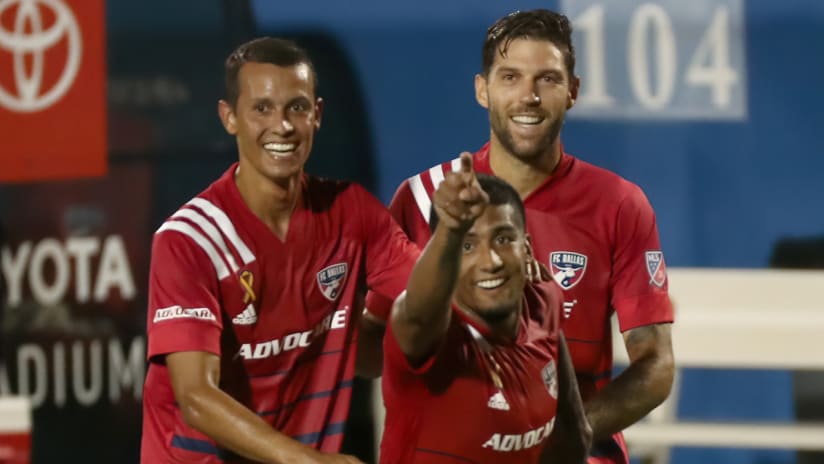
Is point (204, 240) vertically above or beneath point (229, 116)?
beneath

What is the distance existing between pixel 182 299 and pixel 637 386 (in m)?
0.96

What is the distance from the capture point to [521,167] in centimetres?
352

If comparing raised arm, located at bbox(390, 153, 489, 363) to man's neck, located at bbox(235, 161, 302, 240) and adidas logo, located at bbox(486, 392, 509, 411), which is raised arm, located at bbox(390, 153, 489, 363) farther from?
man's neck, located at bbox(235, 161, 302, 240)

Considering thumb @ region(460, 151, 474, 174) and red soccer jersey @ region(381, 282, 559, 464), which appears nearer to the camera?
thumb @ region(460, 151, 474, 174)

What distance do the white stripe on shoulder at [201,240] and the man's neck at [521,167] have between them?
62cm

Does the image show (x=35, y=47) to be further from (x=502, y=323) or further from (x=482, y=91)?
(x=502, y=323)

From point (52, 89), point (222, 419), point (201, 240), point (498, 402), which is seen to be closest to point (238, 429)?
point (222, 419)

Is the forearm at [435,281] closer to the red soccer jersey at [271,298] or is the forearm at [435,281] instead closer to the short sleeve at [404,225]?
the red soccer jersey at [271,298]

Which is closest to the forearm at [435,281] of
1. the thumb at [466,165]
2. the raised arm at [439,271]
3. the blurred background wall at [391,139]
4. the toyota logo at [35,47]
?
the raised arm at [439,271]

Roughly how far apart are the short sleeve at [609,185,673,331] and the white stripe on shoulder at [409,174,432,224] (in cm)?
41

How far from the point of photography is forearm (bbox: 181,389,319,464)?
122 inches

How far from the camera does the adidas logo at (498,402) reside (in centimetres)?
293

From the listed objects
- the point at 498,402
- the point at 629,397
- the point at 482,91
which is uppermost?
the point at 482,91

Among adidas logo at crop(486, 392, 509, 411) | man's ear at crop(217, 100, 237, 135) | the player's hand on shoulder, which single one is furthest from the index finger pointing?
man's ear at crop(217, 100, 237, 135)
